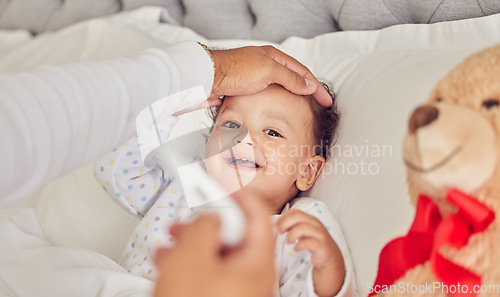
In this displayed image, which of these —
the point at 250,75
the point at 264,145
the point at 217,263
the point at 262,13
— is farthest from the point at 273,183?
the point at 262,13

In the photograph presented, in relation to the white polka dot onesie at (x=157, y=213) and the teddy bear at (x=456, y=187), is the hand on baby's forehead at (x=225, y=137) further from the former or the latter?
the teddy bear at (x=456, y=187)

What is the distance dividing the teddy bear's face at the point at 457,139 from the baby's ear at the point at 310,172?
0.21m

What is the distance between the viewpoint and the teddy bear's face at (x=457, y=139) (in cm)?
31

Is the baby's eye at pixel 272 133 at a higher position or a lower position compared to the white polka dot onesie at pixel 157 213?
higher

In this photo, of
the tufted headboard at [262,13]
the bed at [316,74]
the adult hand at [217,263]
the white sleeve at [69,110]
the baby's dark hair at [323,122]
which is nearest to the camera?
the adult hand at [217,263]

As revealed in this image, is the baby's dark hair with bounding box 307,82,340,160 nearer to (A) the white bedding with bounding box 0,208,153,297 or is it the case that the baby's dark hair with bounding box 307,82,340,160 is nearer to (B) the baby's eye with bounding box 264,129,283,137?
(B) the baby's eye with bounding box 264,129,283,137

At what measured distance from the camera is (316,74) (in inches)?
28.5

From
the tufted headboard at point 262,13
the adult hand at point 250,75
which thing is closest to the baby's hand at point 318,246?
the adult hand at point 250,75

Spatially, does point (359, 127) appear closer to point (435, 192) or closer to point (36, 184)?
point (435, 192)

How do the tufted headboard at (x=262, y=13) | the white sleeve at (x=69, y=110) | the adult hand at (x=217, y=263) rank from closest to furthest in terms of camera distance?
the adult hand at (x=217, y=263), the white sleeve at (x=69, y=110), the tufted headboard at (x=262, y=13)

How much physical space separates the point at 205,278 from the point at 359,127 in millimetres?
349

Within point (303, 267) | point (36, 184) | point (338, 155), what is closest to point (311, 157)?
point (338, 155)

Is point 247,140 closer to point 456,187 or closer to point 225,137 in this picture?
point 225,137

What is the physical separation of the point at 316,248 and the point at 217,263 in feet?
0.65
